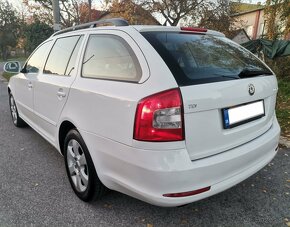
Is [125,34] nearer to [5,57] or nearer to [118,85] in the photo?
[118,85]

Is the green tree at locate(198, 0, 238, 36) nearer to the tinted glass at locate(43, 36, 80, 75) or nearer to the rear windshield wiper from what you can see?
the tinted glass at locate(43, 36, 80, 75)

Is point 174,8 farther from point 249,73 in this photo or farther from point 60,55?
point 249,73

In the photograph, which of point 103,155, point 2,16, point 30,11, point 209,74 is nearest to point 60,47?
point 103,155

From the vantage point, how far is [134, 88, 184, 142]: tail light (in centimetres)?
185

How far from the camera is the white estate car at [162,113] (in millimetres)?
1871

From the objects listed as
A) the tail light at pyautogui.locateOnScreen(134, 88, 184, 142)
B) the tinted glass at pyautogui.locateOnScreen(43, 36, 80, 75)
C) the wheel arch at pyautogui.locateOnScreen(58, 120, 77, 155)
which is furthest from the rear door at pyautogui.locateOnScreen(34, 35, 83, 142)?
the tail light at pyautogui.locateOnScreen(134, 88, 184, 142)

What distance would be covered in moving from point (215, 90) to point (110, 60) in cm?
94

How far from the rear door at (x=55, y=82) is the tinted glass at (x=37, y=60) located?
0.25 metres

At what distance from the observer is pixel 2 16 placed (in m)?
44.8

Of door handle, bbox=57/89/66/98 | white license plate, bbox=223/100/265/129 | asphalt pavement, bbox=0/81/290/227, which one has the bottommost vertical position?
asphalt pavement, bbox=0/81/290/227

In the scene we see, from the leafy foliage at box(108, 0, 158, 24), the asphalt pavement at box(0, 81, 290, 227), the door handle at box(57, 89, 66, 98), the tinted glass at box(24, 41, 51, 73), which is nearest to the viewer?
the asphalt pavement at box(0, 81, 290, 227)

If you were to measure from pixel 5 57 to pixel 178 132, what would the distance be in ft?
172

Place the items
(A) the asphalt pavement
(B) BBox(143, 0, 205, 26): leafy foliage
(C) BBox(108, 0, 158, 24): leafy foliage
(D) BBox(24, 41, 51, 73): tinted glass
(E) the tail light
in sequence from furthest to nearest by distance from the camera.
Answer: (C) BBox(108, 0, 158, 24): leafy foliage → (B) BBox(143, 0, 205, 26): leafy foliage → (D) BBox(24, 41, 51, 73): tinted glass → (A) the asphalt pavement → (E) the tail light

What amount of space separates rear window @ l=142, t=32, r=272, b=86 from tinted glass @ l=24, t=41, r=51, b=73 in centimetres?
205
